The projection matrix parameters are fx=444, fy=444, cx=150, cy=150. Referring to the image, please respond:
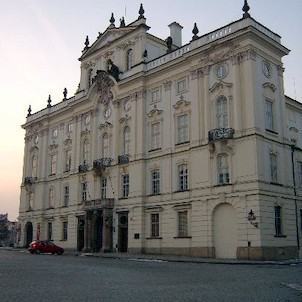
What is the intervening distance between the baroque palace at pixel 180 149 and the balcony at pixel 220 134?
0.12 meters

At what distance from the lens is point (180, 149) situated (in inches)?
1622

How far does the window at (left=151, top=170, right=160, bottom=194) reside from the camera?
4312 centimetres

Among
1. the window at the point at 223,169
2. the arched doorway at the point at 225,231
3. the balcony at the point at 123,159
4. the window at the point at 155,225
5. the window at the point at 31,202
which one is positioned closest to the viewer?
the arched doorway at the point at 225,231

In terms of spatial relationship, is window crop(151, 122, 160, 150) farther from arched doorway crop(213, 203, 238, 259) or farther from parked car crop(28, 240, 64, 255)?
parked car crop(28, 240, 64, 255)

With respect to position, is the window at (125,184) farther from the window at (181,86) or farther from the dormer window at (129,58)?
the dormer window at (129,58)

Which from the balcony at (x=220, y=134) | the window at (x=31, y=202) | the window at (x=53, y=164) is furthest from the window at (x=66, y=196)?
the balcony at (x=220, y=134)

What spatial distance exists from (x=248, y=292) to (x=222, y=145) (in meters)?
23.6

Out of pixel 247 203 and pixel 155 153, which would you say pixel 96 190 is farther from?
pixel 247 203

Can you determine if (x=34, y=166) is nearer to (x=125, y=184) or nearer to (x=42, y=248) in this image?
(x=42, y=248)

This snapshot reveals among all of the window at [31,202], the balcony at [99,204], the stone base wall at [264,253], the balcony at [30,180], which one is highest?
the balcony at [30,180]

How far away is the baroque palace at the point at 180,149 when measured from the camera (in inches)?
1405

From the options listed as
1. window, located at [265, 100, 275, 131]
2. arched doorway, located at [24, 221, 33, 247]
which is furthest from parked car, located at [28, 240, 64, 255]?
window, located at [265, 100, 275, 131]

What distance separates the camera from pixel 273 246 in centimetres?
3409

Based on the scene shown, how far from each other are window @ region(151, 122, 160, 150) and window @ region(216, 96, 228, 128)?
7592 mm
